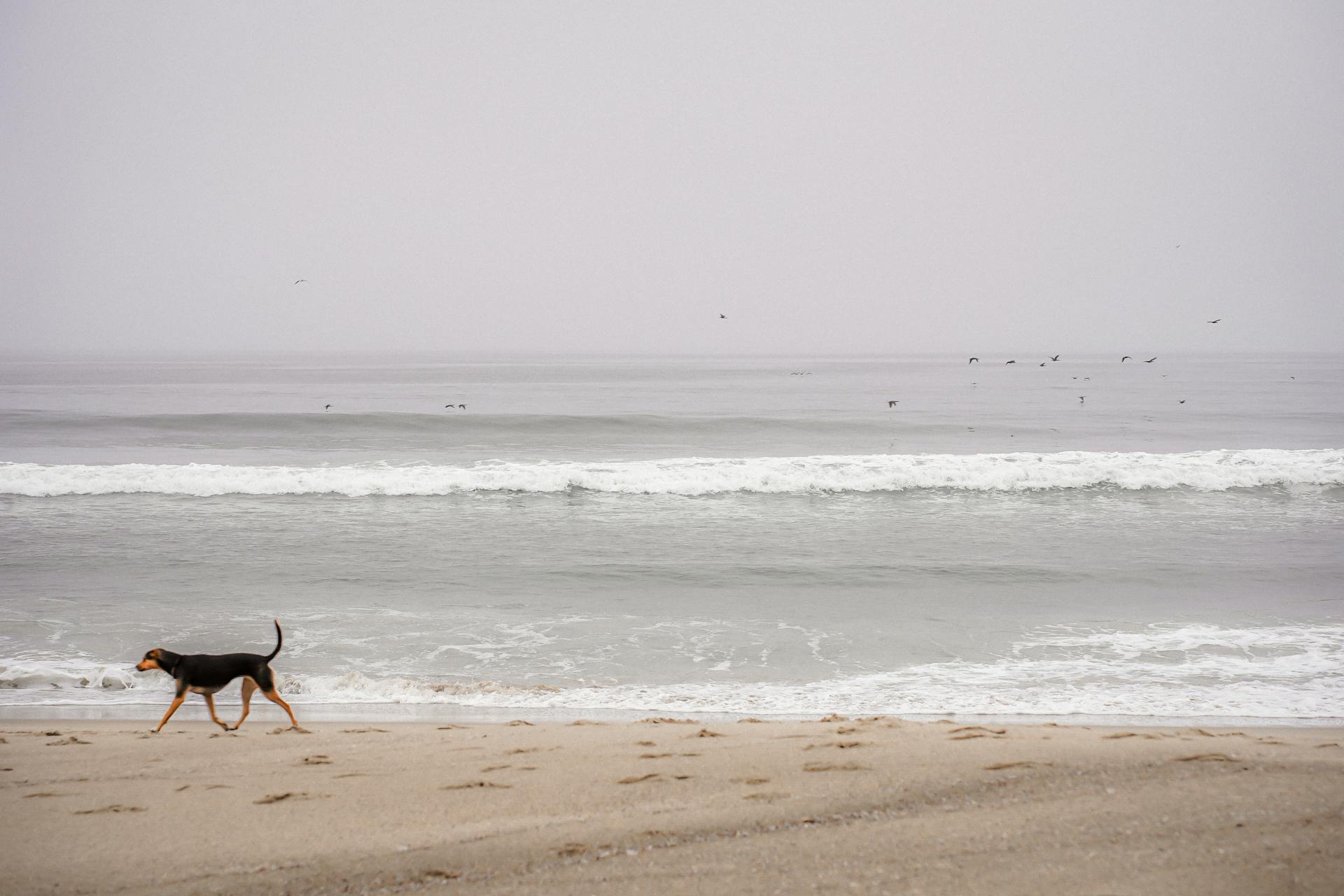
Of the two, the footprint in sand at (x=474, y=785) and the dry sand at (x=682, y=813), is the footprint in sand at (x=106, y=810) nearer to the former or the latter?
the dry sand at (x=682, y=813)

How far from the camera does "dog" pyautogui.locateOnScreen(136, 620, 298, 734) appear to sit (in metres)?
5.84

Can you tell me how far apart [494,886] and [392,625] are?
21.6 ft

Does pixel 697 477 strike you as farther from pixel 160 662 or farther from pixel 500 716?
pixel 160 662

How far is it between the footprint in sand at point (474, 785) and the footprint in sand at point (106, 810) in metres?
1.68

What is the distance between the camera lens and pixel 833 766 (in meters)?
4.76

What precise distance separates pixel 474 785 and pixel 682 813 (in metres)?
1.35

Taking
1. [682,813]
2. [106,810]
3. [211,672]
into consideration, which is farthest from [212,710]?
[682,813]

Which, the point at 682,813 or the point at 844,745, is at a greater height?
the point at 682,813

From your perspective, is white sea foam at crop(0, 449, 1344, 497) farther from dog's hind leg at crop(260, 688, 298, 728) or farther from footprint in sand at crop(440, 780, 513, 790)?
footprint in sand at crop(440, 780, 513, 790)

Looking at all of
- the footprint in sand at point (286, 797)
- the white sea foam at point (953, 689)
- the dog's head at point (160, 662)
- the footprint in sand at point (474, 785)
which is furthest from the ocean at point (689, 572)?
the footprint in sand at point (286, 797)

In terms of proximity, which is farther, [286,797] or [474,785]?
[474,785]

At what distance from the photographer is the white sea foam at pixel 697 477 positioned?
18.5m

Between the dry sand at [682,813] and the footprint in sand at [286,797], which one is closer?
the dry sand at [682,813]

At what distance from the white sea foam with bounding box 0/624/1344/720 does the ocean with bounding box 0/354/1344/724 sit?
38mm
